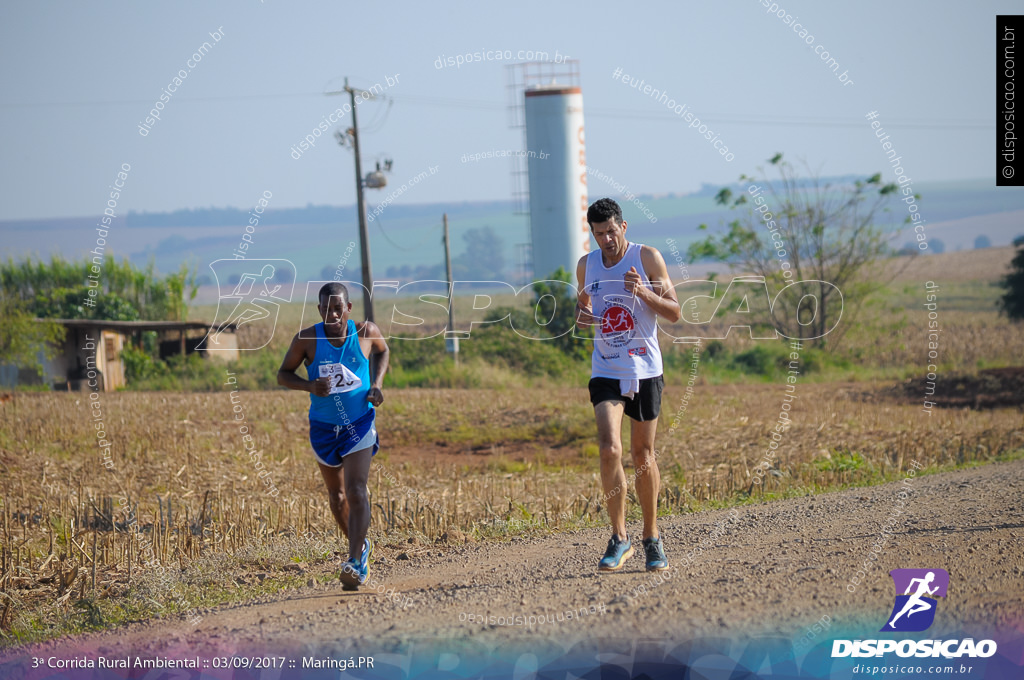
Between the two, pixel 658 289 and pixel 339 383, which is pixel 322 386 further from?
pixel 658 289

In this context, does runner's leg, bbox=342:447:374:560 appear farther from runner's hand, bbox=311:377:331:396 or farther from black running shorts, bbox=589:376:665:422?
black running shorts, bbox=589:376:665:422

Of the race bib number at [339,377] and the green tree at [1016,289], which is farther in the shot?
the green tree at [1016,289]

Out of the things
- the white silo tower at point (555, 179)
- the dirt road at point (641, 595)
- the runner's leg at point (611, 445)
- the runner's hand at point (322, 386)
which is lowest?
the dirt road at point (641, 595)

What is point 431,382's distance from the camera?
27.8m

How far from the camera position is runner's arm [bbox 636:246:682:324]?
5852mm

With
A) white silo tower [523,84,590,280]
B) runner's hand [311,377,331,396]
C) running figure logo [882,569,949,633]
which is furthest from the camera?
white silo tower [523,84,590,280]

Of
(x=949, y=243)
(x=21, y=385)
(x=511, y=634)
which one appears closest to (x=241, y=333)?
(x=21, y=385)

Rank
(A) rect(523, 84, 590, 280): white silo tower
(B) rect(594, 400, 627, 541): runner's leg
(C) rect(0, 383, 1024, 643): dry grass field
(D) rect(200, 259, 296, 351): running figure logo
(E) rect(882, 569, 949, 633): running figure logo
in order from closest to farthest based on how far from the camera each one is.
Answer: (E) rect(882, 569, 949, 633): running figure logo < (B) rect(594, 400, 627, 541): runner's leg < (C) rect(0, 383, 1024, 643): dry grass field < (D) rect(200, 259, 296, 351): running figure logo < (A) rect(523, 84, 590, 280): white silo tower

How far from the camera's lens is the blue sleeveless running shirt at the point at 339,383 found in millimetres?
6145

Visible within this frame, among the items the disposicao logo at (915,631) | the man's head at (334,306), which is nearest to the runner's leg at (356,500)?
the man's head at (334,306)

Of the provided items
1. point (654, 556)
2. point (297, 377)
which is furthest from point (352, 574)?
point (654, 556)

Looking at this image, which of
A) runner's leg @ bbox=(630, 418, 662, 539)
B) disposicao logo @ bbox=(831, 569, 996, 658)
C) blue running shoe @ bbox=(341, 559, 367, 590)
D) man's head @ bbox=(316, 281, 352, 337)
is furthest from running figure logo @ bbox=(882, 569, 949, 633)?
man's head @ bbox=(316, 281, 352, 337)

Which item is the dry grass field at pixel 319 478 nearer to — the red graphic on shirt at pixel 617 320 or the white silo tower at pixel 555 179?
the red graphic on shirt at pixel 617 320

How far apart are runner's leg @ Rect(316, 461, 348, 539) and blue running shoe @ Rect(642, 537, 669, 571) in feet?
6.80
